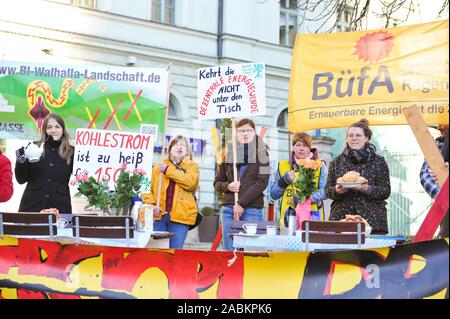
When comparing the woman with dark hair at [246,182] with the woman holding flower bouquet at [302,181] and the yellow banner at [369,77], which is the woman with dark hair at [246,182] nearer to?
the woman holding flower bouquet at [302,181]

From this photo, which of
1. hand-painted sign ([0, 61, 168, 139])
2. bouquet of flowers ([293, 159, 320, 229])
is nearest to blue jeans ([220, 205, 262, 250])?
bouquet of flowers ([293, 159, 320, 229])

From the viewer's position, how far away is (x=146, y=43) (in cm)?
2392

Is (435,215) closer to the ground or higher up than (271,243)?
higher up

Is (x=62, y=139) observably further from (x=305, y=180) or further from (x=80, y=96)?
(x=305, y=180)

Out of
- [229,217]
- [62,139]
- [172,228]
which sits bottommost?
[172,228]

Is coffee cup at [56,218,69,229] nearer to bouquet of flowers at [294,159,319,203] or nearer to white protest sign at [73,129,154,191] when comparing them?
white protest sign at [73,129,154,191]

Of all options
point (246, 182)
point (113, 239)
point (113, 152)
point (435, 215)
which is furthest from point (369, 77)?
point (113, 152)

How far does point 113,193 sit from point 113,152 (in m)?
1.07

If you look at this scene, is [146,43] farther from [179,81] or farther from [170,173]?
[170,173]

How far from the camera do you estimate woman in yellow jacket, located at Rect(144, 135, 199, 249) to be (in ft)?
31.3

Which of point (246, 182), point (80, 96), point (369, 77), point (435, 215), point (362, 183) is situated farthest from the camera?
point (80, 96)

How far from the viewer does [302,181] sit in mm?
8531

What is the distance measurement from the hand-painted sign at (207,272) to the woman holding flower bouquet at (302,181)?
274cm
